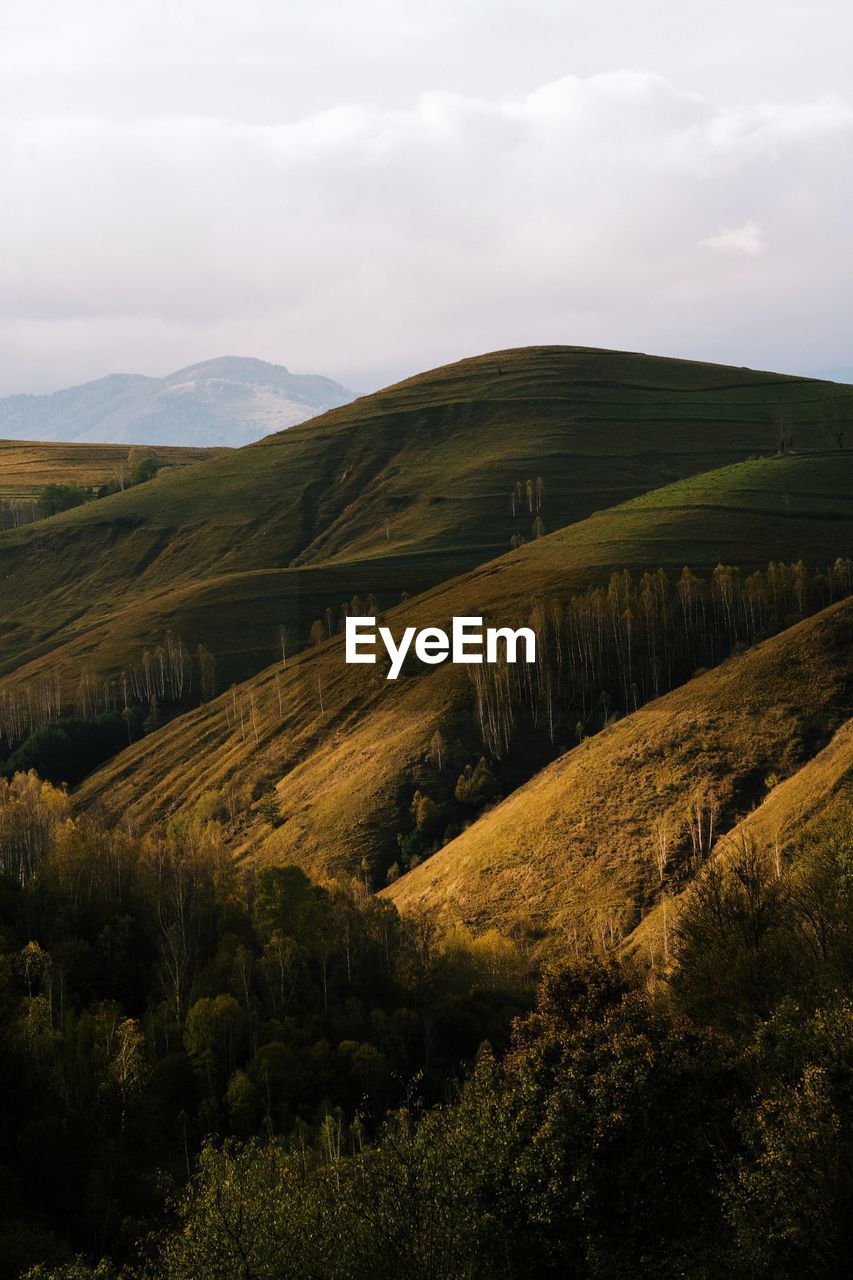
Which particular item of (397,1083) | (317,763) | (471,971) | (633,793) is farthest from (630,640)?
(397,1083)

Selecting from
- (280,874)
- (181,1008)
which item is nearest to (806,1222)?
(181,1008)

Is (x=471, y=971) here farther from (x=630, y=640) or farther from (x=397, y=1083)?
(x=630, y=640)

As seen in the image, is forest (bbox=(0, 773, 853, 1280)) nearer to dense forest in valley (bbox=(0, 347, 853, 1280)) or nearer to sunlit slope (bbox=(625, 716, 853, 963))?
dense forest in valley (bbox=(0, 347, 853, 1280))

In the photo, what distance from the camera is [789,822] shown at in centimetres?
10394

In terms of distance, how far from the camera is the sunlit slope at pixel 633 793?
11881 cm

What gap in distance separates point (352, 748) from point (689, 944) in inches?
4329

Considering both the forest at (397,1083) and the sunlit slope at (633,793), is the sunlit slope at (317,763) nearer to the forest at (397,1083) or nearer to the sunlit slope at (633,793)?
the sunlit slope at (633,793)

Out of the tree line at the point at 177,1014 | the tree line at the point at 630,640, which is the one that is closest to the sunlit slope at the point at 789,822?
the tree line at the point at 177,1014

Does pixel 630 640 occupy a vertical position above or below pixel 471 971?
above

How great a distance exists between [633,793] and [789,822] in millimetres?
28130

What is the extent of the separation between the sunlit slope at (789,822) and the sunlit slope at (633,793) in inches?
202

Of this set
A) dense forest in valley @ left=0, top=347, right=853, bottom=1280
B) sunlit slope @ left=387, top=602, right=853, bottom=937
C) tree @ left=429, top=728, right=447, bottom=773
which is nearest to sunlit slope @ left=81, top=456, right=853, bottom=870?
dense forest in valley @ left=0, top=347, right=853, bottom=1280

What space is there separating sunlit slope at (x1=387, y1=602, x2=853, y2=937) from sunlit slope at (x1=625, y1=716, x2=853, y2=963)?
513 centimetres

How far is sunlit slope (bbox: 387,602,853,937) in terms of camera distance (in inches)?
4678
